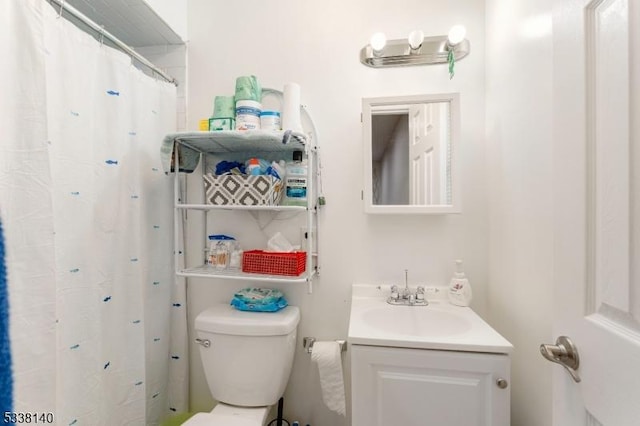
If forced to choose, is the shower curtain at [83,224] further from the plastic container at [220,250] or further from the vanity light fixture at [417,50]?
the vanity light fixture at [417,50]

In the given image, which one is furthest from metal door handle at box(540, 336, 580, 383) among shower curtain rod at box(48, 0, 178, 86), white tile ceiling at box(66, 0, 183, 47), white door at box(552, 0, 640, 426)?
white tile ceiling at box(66, 0, 183, 47)

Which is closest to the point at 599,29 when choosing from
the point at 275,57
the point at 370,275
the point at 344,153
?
the point at 344,153

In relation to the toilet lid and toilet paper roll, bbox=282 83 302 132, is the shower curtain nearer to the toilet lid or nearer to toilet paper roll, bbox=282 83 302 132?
the toilet lid

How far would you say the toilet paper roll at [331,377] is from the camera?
120 centimetres

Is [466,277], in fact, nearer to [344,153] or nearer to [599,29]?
[344,153]

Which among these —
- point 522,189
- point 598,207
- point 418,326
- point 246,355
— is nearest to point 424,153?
point 522,189

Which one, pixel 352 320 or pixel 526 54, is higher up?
pixel 526 54

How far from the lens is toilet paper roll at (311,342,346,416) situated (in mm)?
1198

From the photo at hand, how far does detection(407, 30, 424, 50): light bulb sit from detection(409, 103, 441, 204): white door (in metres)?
0.25

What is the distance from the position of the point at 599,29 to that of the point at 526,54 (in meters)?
0.59

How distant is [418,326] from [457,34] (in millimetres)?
1216

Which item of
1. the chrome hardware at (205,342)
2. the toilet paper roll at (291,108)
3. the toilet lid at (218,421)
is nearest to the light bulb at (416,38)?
the toilet paper roll at (291,108)

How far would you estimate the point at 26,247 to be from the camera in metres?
0.81

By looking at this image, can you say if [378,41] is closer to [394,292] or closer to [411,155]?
[411,155]
